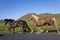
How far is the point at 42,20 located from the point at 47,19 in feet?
2.73

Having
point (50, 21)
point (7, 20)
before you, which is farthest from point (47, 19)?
point (7, 20)

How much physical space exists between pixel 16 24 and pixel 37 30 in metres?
3.13

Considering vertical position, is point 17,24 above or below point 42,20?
below

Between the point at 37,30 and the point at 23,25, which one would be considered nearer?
the point at 23,25

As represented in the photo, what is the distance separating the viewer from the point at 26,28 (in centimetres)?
3056

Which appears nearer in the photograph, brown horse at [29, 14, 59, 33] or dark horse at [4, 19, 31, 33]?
dark horse at [4, 19, 31, 33]

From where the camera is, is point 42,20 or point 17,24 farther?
point 42,20

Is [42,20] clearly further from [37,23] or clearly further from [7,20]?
[7,20]

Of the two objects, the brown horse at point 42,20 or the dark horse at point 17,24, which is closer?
the dark horse at point 17,24

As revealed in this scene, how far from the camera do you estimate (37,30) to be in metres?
30.9

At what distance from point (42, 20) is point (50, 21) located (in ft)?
4.16

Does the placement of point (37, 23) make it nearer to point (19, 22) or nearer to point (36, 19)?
point (36, 19)

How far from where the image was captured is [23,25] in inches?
1136

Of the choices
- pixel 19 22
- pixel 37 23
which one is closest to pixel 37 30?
pixel 37 23
